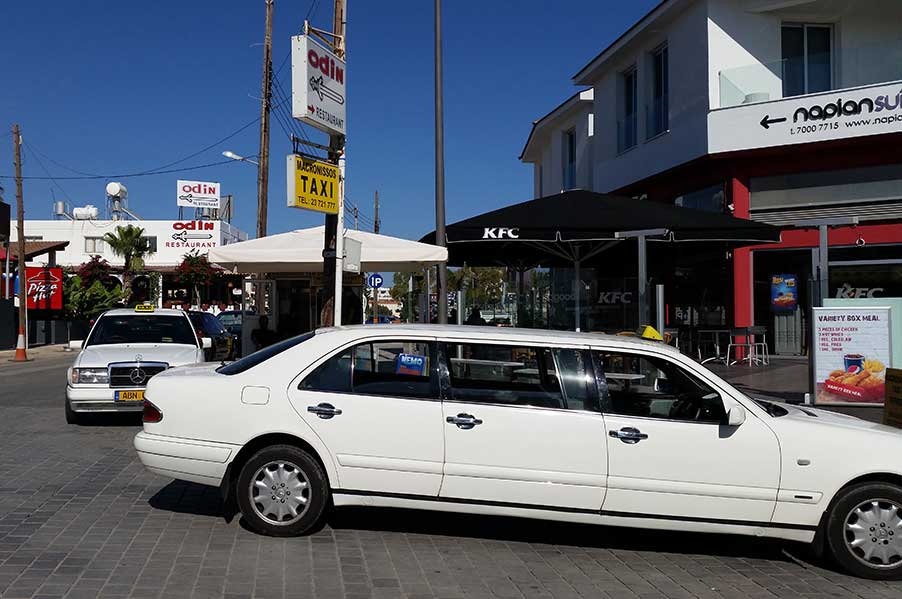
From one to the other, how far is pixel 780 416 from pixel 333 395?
10.1 feet

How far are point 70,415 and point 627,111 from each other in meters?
18.4

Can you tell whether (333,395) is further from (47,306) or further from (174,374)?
(47,306)

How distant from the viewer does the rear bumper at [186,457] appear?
19.5 feet

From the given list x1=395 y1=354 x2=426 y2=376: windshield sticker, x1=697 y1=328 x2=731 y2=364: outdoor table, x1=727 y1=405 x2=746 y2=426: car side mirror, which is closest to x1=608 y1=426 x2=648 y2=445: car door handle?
x1=727 y1=405 x2=746 y2=426: car side mirror

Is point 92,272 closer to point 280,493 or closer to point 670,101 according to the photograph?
point 670,101

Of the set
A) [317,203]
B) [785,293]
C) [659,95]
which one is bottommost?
[785,293]

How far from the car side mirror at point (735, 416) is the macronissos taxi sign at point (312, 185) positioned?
5.48 meters

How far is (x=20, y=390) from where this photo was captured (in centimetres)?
1661

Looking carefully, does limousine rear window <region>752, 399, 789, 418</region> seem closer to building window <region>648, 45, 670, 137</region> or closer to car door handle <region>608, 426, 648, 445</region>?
car door handle <region>608, 426, 648, 445</region>

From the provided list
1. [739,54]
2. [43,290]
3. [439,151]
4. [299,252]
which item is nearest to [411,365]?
[299,252]

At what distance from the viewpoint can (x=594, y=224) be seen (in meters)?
11.0

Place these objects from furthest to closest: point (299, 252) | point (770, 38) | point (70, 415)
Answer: point (770, 38) → point (299, 252) → point (70, 415)

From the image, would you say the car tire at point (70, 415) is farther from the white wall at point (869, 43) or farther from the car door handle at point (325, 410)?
the white wall at point (869, 43)

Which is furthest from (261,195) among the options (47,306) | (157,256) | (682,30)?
(157,256)
